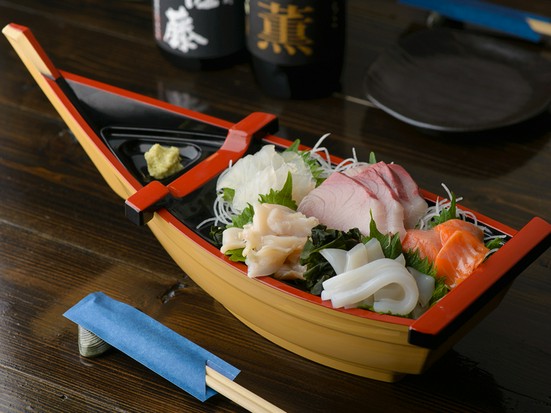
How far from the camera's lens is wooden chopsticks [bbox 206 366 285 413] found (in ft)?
3.25

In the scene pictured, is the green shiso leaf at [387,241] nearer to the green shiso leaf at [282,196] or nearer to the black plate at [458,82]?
the green shiso leaf at [282,196]

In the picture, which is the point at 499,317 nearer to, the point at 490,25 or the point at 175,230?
the point at 175,230

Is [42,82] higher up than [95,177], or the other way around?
[42,82]

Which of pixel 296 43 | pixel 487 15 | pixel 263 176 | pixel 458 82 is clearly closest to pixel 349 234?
pixel 263 176

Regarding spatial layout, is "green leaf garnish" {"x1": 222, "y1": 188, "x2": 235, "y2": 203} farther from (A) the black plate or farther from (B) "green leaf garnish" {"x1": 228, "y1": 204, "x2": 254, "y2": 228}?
(A) the black plate

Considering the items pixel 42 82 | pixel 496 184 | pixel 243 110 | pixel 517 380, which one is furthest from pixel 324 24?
pixel 517 380

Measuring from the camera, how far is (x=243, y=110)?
169 centimetres

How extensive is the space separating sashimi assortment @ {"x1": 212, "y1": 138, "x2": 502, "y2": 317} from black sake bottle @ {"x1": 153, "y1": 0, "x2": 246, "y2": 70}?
1.96 ft

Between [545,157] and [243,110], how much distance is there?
1.95ft

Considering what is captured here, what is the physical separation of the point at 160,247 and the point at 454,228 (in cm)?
52

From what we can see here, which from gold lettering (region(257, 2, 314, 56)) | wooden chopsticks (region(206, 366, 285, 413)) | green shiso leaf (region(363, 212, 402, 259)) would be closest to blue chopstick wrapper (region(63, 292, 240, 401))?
wooden chopsticks (region(206, 366, 285, 413))

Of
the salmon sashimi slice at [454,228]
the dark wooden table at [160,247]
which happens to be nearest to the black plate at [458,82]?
the dark wooden table at [160,247]

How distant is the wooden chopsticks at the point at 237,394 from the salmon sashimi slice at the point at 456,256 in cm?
25

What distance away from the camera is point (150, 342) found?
3.58 feet
